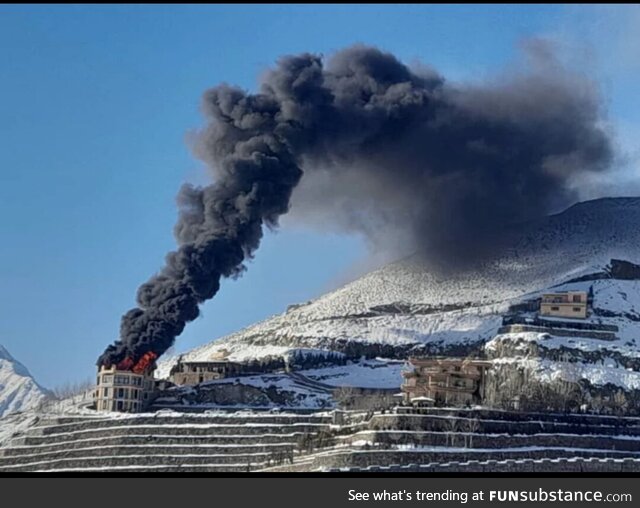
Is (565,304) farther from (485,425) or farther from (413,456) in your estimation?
(413,456)

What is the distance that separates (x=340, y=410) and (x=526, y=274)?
40.5 m

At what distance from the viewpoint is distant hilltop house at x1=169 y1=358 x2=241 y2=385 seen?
12362cm

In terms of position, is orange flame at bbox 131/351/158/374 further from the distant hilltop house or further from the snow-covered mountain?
the snow-covered mountain

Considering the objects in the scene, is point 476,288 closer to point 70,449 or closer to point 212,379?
point 212,379

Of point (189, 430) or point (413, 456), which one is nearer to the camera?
point (413, 456)

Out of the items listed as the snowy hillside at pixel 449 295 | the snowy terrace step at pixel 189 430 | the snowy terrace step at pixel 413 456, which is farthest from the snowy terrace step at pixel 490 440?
the snowy hillside at pixel 449 295

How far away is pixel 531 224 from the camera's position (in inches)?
6260

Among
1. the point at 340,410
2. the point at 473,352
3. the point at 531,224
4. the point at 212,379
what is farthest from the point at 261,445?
the point at 531,224

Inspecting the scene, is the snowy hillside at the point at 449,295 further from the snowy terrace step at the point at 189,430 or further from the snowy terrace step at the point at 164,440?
the snowy terrace step at the point at 164,440

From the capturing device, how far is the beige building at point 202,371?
124 m

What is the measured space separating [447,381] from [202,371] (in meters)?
18.3

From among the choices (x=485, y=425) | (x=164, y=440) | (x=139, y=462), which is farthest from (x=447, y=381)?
(x=139, y=462)

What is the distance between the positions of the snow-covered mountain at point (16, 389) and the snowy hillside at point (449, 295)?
18630 millimetres

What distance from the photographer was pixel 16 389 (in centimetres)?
16262
